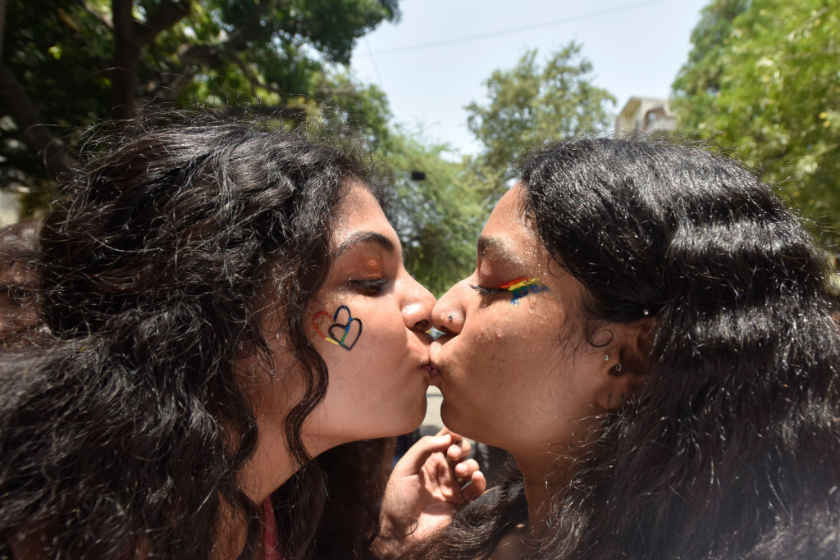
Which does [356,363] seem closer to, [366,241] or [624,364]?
[366,241]

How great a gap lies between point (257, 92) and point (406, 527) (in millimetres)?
7669

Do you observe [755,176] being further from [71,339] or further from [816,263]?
[71,339]

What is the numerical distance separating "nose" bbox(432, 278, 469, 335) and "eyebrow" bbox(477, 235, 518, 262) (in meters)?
0.13

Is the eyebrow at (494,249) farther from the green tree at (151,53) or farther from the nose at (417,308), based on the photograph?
the green tree at (151,53)

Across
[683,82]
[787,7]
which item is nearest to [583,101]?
[683,82]

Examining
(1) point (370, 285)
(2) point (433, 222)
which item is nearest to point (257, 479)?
(1) point (370, 285)

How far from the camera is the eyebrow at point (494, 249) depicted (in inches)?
61.5

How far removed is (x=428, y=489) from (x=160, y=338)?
1.30m

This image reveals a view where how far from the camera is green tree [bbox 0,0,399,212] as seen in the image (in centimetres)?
480

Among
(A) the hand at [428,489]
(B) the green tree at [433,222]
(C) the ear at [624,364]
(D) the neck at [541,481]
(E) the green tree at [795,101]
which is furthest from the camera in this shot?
(B) the green tree at [433,222]

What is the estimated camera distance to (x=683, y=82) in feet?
53.4

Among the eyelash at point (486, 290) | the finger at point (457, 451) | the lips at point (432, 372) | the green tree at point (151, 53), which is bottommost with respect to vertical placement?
the finger at point (457, 451)

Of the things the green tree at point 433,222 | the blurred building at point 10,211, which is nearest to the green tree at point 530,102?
the green tree at point 433,222

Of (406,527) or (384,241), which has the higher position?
(384,241)
